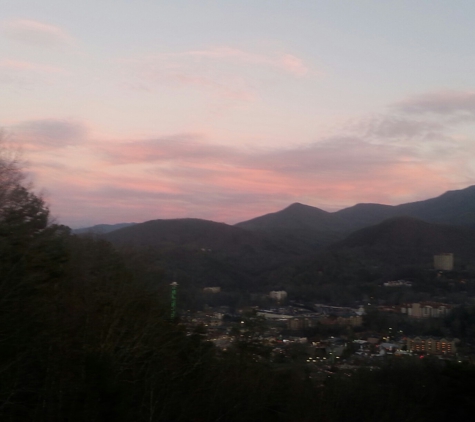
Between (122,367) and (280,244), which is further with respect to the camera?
(280,244)

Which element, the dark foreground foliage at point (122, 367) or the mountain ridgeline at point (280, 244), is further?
the mountain ridgeline at point (280, 244)

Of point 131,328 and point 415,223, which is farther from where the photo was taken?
point 415,223

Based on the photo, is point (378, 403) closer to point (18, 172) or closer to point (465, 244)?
point (18, 172)

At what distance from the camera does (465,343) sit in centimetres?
1762

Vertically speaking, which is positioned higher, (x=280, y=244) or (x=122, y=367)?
(x=280, y=244)

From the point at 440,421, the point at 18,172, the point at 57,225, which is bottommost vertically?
the point at 440,421

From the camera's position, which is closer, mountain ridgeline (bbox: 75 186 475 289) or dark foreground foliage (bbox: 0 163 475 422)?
dark foreground foliage (bbox: 0 163 475 422)

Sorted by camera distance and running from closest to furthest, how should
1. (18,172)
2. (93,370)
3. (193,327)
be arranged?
1. (93,370)
2. (18,172)
3. (193,327)

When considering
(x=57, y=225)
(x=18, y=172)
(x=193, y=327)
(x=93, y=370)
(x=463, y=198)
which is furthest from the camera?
(x=463, y=198)

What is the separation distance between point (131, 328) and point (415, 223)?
30.3m

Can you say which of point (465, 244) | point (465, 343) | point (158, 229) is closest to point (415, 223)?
point (465, 244)

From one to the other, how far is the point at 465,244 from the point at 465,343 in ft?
62.1

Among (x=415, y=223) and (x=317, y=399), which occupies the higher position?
(x=415, y=223)

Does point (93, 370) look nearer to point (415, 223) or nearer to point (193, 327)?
point (193, 327)
